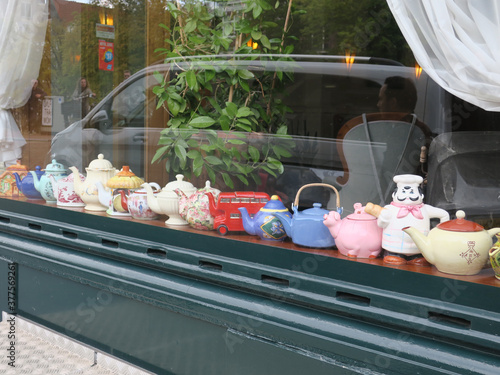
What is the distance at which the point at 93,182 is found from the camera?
2996 mm

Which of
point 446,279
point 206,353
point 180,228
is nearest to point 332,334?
point 446,279

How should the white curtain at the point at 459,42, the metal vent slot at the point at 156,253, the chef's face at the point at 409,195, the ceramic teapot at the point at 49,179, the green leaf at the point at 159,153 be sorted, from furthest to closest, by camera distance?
1. the ceramic teapot at the point at 49,179
2. the green leaf at the point at 159,153
3. the metal vent slot at the point at 156,253
4. the chef's face at the point at 409,195
5. the white curtain at the point at 459,42

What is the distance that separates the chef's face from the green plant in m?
0.66

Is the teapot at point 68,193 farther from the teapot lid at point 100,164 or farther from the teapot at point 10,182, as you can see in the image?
the teapot at point 10,182

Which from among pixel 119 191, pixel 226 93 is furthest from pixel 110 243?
pixel 226 93

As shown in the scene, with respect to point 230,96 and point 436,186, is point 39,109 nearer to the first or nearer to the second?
point 230,96

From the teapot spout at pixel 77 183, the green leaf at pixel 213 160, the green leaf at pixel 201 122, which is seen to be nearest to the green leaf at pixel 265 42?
the green leaf at pixel 201 122

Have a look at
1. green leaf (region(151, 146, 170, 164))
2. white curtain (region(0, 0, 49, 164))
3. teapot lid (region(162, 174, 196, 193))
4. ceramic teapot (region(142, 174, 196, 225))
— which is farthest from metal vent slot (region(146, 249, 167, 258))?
white curtain (region(0, 0, 49, 164))

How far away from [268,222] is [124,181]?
87 centimetres

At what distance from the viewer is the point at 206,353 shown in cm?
239

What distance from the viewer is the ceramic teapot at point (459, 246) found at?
1820mm

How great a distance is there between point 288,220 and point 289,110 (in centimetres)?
55

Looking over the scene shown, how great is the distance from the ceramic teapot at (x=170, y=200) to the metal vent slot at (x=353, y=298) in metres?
0.84

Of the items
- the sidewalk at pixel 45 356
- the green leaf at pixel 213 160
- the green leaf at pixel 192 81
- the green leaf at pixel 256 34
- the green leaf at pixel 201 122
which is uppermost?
the green leaf at pixel 256 34
